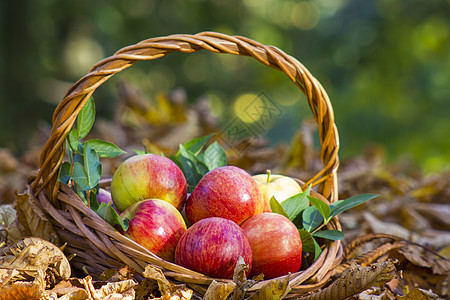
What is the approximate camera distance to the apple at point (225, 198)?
3.53ft

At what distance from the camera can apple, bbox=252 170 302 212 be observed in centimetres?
121

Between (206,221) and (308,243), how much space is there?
30cm

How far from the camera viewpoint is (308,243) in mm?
1088

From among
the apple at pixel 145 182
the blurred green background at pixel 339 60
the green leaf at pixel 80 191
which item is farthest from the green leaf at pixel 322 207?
the blurred green background at pixel 339 60

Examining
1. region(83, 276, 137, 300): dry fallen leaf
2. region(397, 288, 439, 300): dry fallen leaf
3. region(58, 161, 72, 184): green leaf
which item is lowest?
region(397, 288, 439, 300): dry fallen leaf

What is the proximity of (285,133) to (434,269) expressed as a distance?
10.5ft

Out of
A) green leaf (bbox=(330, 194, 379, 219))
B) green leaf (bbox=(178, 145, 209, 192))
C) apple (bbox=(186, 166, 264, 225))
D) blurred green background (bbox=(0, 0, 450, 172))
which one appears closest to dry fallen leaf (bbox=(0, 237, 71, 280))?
apple (bbox=(186, 166, 264, 225))

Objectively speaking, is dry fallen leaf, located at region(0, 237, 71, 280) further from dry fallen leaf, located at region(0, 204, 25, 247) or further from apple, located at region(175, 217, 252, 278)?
apple, located at region(175, 217, 252, 278)

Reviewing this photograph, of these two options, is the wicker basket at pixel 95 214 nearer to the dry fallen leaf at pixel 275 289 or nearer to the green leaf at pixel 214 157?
the dry fallen leaf at pixel 275 289

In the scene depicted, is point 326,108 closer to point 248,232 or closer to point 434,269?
point 248,232

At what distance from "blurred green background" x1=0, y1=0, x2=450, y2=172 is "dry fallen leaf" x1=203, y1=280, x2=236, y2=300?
10.9 ft

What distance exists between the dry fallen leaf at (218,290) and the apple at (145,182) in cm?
33

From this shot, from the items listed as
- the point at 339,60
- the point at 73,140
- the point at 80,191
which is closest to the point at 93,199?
the point at 80,191

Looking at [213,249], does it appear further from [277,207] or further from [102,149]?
[102,149]
